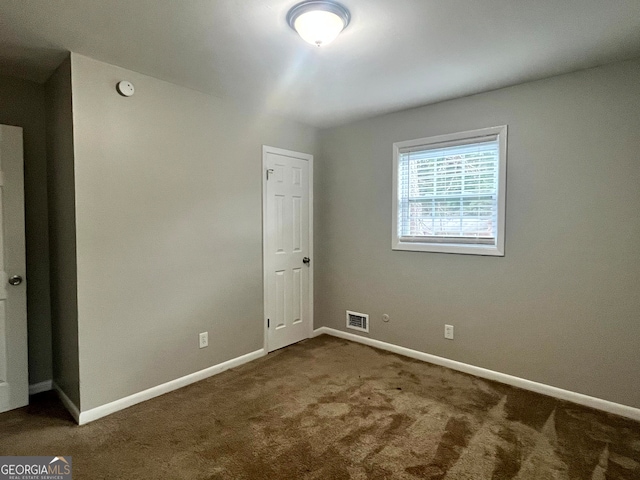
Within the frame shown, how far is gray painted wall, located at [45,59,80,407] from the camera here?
7.72ft

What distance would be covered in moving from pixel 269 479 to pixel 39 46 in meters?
2.96

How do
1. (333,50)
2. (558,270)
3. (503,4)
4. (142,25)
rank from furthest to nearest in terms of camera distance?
1. (558,270)
2. (333,50)
3. (142,25)
4. (503,4)

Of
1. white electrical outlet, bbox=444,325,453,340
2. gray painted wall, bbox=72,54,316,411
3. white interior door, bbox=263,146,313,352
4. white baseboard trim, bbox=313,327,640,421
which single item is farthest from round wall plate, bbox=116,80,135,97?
white electrical outlet, bbox=444,325,453,340

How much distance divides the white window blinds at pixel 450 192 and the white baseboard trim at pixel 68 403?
3.04 m

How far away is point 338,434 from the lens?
86.6 inches

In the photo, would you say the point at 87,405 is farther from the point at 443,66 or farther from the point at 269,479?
the point at 443,66

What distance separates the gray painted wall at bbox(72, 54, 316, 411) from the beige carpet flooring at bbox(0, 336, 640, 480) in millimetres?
348

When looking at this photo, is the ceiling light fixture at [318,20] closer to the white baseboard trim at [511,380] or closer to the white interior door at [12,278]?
the white interior door at [12,278]

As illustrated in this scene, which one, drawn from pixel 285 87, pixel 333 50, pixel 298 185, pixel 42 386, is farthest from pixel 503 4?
pixel 42 386

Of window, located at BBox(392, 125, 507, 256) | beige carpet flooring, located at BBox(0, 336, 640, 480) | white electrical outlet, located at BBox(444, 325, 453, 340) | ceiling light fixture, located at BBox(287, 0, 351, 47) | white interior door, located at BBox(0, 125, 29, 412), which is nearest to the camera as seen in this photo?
ceiling light fixture, located at BBox(287, 0, 351, 47)

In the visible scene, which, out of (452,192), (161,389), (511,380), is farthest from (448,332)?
(161,389)

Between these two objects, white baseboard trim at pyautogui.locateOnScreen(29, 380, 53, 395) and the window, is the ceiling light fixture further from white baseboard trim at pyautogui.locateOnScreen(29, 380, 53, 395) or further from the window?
white baseboard trim at pyautogui.locateOnScreen(29, 380, 53, 395)

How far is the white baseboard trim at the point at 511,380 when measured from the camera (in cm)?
241

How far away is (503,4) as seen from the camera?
1751 millimetres
